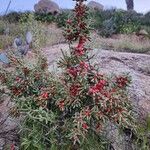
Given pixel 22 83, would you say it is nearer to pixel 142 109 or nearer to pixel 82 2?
pixel 82 2

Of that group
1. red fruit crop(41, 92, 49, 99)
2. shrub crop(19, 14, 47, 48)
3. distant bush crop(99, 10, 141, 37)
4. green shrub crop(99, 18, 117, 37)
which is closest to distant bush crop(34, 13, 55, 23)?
distant bush crop(99, 10, 141, 37)

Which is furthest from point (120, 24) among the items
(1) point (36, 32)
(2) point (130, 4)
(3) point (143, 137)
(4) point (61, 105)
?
(4) point (61, 105)

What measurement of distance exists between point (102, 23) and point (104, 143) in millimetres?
20245

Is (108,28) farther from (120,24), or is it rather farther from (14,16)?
(14,16)

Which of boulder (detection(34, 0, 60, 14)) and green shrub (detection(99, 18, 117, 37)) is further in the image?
boulder (detection(34, 0, 60, 14))

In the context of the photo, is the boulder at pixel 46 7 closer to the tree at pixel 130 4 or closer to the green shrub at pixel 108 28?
the green shrub at pixel 108 28

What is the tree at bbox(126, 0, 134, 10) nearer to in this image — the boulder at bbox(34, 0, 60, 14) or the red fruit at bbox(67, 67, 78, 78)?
the boulder at bbox(34, 0, 60, 14)

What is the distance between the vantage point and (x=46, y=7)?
2897 centimetres

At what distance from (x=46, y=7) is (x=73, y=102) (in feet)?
82.0

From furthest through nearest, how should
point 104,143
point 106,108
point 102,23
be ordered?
point 102,23
point 104,143
point 106,108

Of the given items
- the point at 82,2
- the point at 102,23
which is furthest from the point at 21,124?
the point at 102,23

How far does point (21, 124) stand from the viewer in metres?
4.96

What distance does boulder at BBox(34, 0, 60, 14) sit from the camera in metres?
27.9

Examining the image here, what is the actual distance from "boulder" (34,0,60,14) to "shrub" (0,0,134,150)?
23118mm
